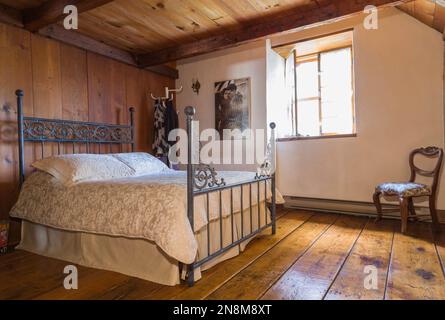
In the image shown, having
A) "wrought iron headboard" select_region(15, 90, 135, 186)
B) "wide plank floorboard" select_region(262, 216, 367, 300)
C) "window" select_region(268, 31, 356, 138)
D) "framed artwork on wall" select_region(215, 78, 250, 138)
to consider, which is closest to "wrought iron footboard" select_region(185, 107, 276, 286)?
"wide plank floorboard" select_region(262, 216, 367, 300)

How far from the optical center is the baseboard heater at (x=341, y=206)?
3.29m

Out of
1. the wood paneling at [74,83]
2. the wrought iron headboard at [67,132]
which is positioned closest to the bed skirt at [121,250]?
the wrought iron headboard at [67,132]

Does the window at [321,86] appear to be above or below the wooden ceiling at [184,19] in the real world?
below

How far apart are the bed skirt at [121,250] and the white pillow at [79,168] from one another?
464 mm

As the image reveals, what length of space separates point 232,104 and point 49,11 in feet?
8.13

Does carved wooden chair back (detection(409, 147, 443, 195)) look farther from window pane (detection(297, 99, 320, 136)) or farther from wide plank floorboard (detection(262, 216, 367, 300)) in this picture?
window pane (detection(297, 99, 320, 136))

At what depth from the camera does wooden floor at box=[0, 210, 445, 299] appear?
1.62 meters

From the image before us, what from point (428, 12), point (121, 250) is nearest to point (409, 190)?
point (428, 12)

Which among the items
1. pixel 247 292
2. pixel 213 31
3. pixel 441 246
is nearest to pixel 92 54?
pixel 213 31

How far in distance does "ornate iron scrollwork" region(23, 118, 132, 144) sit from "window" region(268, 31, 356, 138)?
2383mm

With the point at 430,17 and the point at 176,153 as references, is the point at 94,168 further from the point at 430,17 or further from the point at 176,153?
the point at 430,17

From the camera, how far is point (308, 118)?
4.05 meters

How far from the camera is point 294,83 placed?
4.11 m

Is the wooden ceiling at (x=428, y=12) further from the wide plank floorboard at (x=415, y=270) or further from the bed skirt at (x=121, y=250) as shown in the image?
the bed skirt at (x=121, y=250)
